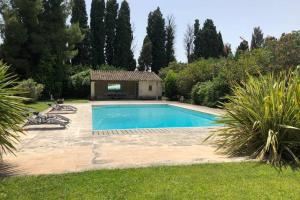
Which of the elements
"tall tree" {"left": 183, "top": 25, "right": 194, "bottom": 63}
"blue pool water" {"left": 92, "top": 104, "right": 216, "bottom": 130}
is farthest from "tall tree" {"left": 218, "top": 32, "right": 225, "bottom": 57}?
"blue pool water" {"left": 92, "top": 104, "right": 216, "bottom": 130}

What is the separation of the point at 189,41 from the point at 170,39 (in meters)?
4.86

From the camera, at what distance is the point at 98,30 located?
43.7 m

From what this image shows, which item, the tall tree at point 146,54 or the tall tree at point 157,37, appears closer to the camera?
the tall tree at point 146,54

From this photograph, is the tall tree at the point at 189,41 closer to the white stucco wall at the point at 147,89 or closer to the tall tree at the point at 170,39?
the tall tree at the point at 170,39

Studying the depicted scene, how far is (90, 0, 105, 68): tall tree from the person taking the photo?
43469 millimetres

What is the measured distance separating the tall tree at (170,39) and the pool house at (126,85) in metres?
11.9

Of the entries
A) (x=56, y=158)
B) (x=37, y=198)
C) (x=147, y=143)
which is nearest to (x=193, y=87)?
(x=147, y=143)

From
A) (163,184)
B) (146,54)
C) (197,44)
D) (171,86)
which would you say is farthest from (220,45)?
(163,184)

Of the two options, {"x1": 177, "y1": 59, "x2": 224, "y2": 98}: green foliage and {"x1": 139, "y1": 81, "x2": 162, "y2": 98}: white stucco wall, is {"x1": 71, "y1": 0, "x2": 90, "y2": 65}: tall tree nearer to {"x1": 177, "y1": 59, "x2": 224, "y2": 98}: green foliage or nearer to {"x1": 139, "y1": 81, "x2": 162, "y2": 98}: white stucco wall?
{"x1": 139, "y1": 81, "x2": 162, "y2": 98}: white stucco wall

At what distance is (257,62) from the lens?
65.9 feet

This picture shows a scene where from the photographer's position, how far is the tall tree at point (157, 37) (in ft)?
153

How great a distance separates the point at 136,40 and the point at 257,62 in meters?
29.9

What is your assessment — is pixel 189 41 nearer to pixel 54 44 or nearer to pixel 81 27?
pixel 81 27

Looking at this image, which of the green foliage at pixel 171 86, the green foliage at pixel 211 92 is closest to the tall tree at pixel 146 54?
the green foliage at pixel 171 86
